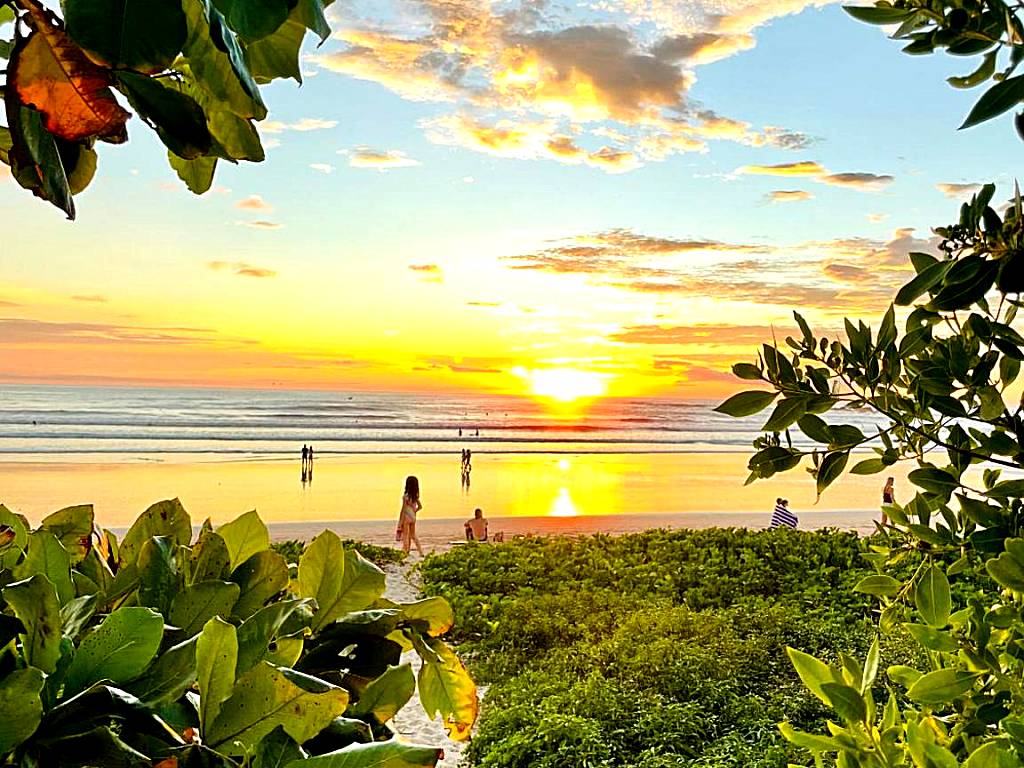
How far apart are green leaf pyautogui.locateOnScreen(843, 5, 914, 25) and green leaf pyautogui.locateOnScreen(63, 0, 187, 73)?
79 centimetres

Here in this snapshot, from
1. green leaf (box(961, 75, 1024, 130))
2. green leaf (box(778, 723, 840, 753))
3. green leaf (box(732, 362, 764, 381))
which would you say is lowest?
green leaf (box(778, 723, 840, 753))

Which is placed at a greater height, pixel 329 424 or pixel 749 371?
pixel 749 371

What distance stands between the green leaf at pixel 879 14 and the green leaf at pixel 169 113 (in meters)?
0.75

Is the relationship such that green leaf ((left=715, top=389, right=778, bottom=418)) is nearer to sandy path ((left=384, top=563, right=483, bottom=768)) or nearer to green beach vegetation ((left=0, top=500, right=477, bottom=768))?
green beach vegetation ((left=0, top=500, right=477, bottom=768))

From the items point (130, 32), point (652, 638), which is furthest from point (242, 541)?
point (652, 638)

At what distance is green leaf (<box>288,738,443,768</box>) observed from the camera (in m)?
0.34

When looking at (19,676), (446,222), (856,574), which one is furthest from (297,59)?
(446,222)

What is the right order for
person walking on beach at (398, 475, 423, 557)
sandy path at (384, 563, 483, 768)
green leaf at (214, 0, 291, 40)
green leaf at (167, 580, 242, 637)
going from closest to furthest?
green leaf at (214, 0, 291, 40) → green leaf at (167, 580, 242, 637) → sandy path at (384, 563, 483, 768) → person walking on beach at (398, 475, 423, 557)

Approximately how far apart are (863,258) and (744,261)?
3.38 m

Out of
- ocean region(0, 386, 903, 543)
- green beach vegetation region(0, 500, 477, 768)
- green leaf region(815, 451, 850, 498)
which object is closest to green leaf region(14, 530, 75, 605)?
green beach vegetation region(0, 500, 477, 768)

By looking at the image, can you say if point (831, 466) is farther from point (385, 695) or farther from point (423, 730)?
point (423, 730)

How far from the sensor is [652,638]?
6.61 metres

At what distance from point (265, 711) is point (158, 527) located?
29 centimetres

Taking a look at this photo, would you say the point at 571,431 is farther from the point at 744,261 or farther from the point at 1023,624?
the point at 1023,624
